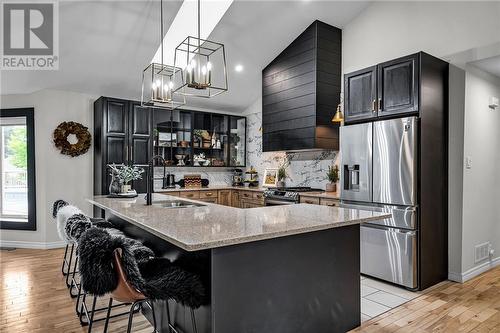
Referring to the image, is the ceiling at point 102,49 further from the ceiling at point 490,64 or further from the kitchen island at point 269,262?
the ceiling at point 490,64

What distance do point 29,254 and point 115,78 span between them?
2.88 m

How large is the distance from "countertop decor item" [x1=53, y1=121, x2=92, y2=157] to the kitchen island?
306 centimetres

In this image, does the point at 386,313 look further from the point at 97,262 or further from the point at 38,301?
the point at 38,301

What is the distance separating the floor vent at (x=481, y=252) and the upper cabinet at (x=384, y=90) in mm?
1824

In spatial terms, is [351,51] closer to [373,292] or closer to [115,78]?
[373,292]

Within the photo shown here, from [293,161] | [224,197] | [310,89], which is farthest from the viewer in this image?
[224,197]

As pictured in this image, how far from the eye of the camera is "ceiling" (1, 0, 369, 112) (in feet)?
12.5

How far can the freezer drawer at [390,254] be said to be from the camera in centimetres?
328

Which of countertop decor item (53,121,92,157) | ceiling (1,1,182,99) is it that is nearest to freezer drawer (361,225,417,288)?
ceiling (1,1,182,99)

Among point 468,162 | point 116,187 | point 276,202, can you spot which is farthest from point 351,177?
point 116,187

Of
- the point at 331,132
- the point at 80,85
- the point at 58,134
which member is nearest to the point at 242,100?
the point at 331,132

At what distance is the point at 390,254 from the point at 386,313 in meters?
0.77

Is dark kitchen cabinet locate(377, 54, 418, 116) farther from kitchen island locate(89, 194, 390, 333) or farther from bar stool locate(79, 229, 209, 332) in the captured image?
bar stool locate(79, 229, 209, 332)

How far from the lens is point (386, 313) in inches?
111
